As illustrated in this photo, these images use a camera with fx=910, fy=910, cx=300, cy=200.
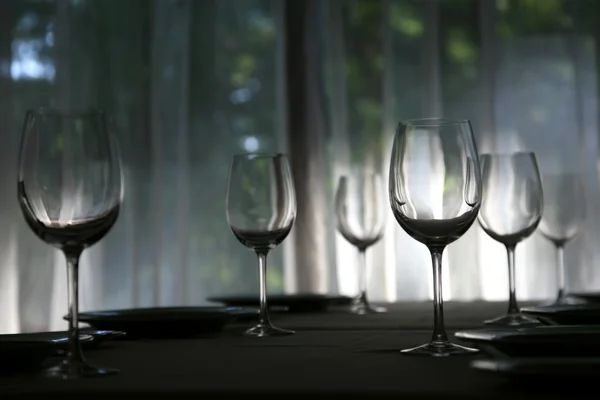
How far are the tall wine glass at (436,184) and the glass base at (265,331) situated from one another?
0.22 meters

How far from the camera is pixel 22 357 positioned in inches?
26.0

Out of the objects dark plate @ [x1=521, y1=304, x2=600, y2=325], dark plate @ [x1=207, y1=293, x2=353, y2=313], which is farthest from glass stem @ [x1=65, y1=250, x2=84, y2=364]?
dark plate @ [x1=207, y1=293, x2=353, y2=313]

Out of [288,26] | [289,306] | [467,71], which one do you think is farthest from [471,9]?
[289,306]

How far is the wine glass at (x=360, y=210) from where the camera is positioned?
142 cm

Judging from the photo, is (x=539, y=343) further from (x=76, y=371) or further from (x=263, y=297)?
(x=263, y=297)

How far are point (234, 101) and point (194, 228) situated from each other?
0.43 m

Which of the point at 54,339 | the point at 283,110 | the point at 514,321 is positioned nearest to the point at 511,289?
the point at 514,321

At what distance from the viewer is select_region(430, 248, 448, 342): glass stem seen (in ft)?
2.51

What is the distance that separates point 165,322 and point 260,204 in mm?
169

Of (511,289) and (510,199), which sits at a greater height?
(510,199)

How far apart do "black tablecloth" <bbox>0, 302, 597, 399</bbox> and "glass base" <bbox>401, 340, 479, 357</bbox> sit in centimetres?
2

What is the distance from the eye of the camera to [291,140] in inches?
114

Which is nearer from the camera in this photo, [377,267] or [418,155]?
[418,155]

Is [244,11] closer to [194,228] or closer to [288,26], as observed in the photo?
[288,26]
